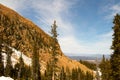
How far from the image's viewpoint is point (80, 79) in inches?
6260

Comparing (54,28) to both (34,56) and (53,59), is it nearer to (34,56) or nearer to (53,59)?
(53,59)

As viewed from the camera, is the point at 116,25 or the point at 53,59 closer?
the point at 116,25

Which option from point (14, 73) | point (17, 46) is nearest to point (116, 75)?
point (14, 73)

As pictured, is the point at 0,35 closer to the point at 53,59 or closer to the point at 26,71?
the point at 53,59

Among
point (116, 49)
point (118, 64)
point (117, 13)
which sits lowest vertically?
point (118, 64)

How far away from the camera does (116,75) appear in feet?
105

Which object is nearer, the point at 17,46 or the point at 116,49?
the point at 116,49

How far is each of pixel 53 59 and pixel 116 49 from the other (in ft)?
70.6

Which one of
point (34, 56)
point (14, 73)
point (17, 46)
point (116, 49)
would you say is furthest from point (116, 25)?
point (17, 46)

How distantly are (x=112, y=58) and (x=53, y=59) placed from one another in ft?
66.3

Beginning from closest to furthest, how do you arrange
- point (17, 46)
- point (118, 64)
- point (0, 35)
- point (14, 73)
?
1. point (118, 64)
2. point (0, 35)
3. point (14, 73)
4. point (17, 46)

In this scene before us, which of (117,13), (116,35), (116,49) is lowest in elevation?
(116,49)

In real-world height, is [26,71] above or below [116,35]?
below

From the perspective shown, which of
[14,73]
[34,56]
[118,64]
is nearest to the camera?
[118,64]
